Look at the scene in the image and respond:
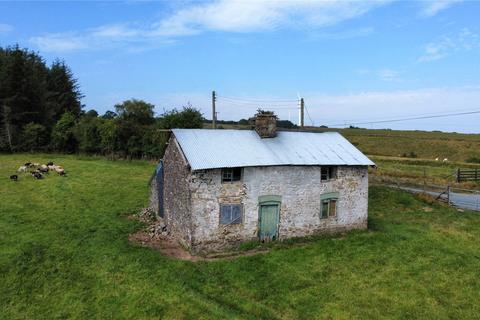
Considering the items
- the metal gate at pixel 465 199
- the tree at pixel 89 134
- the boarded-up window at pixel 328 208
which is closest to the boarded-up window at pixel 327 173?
the boarded-up window at pixel 328 208

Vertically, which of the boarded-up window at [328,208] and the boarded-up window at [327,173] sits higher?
the boarded-up window at [327,173]

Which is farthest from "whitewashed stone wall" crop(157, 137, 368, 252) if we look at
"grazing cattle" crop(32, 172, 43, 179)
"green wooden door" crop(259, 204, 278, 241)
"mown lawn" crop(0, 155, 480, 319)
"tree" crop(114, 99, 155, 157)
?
"tree" crop(114, 99, 155, 157)

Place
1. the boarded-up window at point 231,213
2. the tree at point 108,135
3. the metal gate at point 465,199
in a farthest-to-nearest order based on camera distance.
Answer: the tree at point 108,135, the metal gate at point 465,199, the boarded-up window at point 231,213

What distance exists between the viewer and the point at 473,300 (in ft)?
48.3

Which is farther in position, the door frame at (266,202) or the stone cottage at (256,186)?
the door frame at (266,202)

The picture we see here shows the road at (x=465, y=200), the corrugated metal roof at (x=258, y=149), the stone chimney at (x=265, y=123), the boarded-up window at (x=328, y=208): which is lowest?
the road at (x=465, y=200)

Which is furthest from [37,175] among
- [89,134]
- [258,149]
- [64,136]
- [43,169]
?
[258,149]

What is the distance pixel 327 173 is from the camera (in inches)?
858

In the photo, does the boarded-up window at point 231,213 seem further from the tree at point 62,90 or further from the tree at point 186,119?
the tree at point 62,90

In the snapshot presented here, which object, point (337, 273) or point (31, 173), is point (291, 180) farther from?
point (31, 173)

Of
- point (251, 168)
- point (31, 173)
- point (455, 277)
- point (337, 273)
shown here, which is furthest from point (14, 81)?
point (455, 277)

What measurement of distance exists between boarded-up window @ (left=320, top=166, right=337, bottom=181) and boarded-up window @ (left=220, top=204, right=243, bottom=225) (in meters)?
5.38

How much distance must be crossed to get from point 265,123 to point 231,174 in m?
4.61

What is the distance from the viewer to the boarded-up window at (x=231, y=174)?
751 inches
